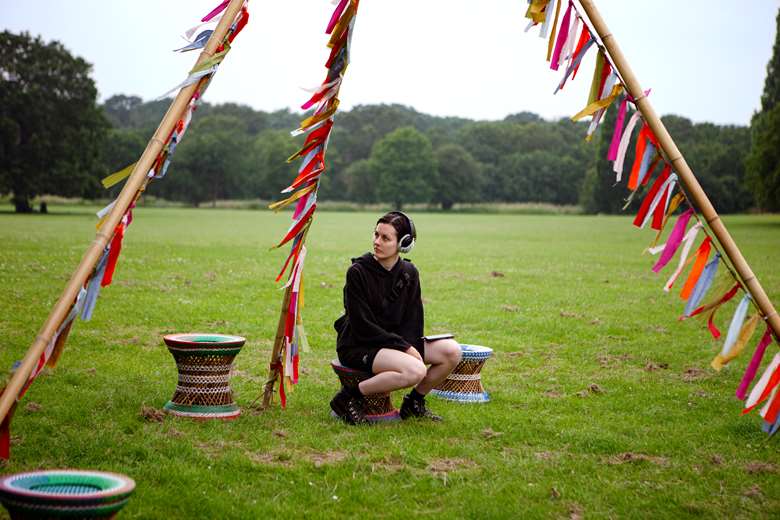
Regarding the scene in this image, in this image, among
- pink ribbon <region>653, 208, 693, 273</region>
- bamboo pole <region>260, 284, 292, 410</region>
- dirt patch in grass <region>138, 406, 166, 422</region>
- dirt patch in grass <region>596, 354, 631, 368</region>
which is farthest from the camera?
dirt patch in grass <region>596, 354, 631, 368</region>

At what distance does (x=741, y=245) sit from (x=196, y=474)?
112 feet

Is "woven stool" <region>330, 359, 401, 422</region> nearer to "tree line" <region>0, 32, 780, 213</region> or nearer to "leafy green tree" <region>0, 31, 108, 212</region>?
"tree line" <region>0, 32, 780, 213</region>

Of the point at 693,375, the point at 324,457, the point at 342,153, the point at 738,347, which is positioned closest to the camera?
the point at 738,347

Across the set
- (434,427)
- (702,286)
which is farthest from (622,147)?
(434,427)

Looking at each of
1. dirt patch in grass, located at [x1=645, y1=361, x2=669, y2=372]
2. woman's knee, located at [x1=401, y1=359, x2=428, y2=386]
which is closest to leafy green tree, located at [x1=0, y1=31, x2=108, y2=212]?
dirt patch in grass, located at [x1=645, y1=361, x2=669, y2=372]

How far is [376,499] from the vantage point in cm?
541

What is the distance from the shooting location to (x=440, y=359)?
24.5ft

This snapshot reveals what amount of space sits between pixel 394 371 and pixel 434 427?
64 cm

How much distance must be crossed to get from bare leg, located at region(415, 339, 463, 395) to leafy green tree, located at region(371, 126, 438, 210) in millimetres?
108001

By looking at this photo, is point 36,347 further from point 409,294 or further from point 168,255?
point 168,255

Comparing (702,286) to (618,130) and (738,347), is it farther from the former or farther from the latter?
Result: (618,130)

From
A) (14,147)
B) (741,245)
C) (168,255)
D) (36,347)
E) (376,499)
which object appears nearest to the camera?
(36,347)

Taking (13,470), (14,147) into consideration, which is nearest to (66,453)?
(13,470)

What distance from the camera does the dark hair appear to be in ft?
23.5
